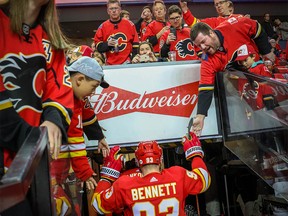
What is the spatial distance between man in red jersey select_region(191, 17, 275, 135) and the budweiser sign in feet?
0.86

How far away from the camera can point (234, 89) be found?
460 cm

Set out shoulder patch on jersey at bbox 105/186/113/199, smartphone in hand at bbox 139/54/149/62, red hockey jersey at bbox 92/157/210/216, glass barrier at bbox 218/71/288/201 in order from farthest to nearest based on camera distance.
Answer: smartphone in hand at bbox 139/54/149/62 < glass barrier at bbox 218/71/288/201 < shoulder patch on jersey at bbox 105/186/113/199 < red hockey jersey at bbox 92/157/210/216

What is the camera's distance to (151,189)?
3568 mm

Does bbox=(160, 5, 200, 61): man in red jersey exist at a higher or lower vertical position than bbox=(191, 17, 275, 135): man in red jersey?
higher

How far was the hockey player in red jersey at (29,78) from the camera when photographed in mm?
1896

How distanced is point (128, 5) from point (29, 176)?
41.5 feet

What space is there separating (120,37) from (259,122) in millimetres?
3327

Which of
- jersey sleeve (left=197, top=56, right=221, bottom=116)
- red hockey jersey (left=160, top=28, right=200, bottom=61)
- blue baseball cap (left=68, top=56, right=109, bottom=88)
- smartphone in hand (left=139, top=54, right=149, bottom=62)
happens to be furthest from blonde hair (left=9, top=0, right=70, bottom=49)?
red hockey jersey (left=160, top=28, right=200, bottom=61)

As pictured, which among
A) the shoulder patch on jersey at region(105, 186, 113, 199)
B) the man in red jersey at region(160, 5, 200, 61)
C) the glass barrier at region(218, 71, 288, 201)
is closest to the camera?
the shoulder patch on jersey at region(105, 186, 113, 199)

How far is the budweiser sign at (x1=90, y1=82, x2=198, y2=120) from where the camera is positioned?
471cm

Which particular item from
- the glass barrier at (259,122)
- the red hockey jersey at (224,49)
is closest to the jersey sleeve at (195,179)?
the glass barrier at (259,122)

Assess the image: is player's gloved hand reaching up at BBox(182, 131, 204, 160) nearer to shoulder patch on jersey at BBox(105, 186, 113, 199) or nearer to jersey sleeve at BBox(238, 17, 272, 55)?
shoulder patch on jersey at BBox(105, 186, 113, 199)

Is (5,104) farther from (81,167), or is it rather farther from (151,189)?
(151,189)

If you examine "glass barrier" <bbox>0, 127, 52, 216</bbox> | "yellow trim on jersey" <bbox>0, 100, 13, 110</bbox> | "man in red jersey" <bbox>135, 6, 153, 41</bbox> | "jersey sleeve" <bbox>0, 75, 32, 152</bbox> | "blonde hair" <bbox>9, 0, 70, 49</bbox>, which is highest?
"man in red jersey" <bbox>135, 6, 153, 41</bbox>
